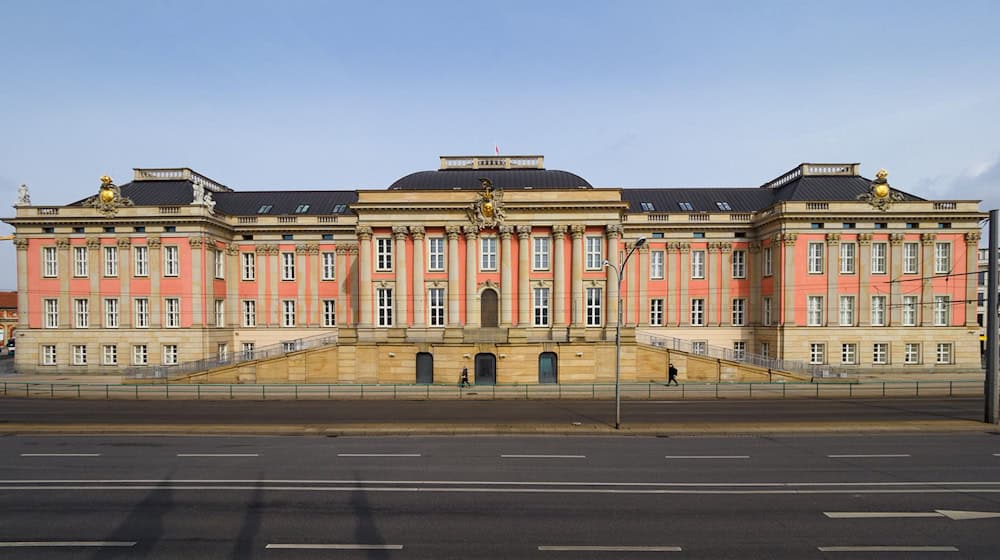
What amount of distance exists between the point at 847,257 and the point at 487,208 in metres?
34.3

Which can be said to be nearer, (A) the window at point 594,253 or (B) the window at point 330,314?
(A) the window at point 594,253

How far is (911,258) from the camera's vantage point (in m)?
49.3

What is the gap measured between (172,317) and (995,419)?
198 ft

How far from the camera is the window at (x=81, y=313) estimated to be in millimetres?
50594

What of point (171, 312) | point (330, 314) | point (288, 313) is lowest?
point (330, 314)

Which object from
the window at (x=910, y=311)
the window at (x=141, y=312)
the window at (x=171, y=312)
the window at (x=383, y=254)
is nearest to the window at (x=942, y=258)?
the window at (x=910, y=311)

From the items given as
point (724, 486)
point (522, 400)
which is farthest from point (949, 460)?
point (522, 400)

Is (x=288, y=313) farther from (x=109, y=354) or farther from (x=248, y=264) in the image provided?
(x=109, y=354)

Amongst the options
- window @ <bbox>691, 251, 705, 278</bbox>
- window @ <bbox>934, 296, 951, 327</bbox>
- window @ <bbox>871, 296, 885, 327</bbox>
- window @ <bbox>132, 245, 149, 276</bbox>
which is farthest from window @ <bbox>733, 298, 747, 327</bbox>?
window @ <bbox>132, 245, 149, 276</bbox>

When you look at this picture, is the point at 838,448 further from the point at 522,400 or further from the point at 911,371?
the point at 911,371

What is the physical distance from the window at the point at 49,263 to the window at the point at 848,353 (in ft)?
246

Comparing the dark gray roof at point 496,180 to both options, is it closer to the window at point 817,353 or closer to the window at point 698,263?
the window at point 698,263

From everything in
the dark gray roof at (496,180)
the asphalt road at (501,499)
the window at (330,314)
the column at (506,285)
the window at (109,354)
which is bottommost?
the window at (109,354)

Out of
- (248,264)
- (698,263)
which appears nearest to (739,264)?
(698,263)
